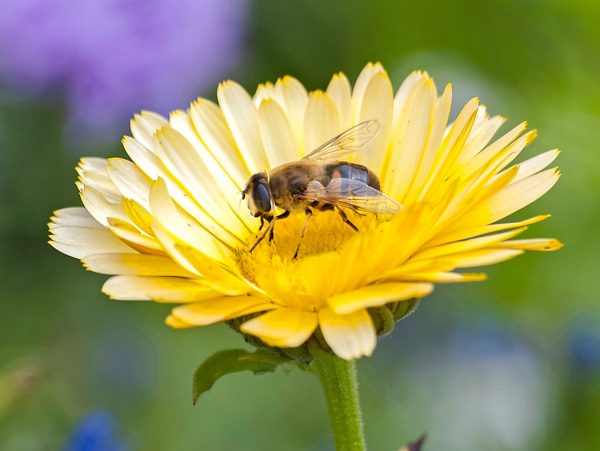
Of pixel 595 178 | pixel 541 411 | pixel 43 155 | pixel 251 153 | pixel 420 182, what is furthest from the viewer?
pixel 43 155

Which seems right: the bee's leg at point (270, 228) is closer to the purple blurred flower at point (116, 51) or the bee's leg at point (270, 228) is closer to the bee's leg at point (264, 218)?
the bee's leg at point (264, 218)

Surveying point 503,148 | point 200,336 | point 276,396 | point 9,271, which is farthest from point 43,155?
point 503,148

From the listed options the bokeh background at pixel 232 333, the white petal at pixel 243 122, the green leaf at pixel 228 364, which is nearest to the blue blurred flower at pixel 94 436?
the bokeh background at pixel 232 333

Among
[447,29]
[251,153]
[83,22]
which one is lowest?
[251,153]

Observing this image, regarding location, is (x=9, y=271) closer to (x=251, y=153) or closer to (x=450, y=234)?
(x=251, y=153)

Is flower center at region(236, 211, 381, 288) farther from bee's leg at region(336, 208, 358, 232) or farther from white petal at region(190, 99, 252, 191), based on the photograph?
white petal at region(190, 99, 252, 191)

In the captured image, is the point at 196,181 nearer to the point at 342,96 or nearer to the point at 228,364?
the point at 342,96

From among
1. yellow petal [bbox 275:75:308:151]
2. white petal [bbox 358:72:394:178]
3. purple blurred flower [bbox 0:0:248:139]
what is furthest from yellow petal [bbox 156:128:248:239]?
purple blurred flower [bbox 0:0:248:139]
